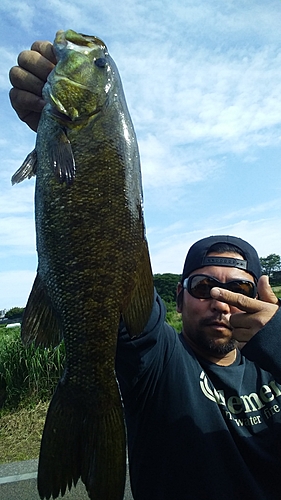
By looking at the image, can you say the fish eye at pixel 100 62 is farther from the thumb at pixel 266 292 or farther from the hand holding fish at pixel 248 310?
the thumb at pixel 266 292

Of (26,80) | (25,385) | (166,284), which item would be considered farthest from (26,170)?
(166,284)

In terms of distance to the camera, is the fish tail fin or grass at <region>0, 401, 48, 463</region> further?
grass at <region>0, 401, 48, 463</region>

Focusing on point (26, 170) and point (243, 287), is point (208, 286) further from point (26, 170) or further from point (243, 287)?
point (26, 170)

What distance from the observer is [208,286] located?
2.81m

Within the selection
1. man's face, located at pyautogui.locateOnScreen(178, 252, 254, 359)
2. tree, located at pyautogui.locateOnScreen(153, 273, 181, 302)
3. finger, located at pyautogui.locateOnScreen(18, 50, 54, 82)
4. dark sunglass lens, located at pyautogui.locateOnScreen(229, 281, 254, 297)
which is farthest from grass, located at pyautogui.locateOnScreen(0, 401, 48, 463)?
tree, located at pyautogui.locateOnScreen(153, 273, 181, 302)

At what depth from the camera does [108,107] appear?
165 cm

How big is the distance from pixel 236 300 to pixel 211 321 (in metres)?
0.92

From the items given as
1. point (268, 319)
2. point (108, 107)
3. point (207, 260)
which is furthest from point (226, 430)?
point (108, 107)

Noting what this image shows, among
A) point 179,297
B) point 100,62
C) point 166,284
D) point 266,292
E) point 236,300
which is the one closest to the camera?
point 100,62

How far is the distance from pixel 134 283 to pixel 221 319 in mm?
1399

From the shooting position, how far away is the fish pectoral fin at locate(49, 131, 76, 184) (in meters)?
1.51

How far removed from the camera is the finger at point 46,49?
68.9 inches

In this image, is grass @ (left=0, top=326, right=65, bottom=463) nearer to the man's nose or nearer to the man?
the man's nose

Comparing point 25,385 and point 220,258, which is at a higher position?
point 220,258
